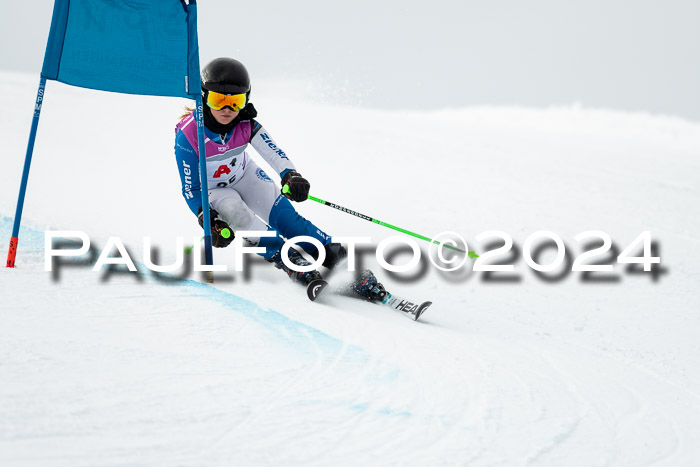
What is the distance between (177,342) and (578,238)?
4273mm

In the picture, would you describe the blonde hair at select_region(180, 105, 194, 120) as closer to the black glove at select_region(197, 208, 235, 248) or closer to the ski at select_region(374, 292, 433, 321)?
the black glove at select_region(197, 208, 235, 248)

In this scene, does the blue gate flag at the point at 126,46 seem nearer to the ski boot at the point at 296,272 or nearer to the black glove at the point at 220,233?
the black glove at the point at 220,233

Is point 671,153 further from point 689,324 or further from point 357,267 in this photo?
point 357,267

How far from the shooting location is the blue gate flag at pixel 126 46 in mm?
3086

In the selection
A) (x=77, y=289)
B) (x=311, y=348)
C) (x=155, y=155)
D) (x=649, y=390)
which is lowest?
(x=649, y=390)

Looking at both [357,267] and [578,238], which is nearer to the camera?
[357,267]

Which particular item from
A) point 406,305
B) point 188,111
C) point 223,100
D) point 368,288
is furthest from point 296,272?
point 188,111

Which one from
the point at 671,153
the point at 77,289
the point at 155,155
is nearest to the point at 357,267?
the point at 77,289

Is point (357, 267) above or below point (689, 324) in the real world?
above

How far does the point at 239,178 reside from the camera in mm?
4121

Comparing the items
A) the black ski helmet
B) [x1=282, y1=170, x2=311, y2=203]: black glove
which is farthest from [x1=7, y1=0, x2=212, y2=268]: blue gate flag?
[x1=282, y1=170, x2=311, y2=203]: black glove

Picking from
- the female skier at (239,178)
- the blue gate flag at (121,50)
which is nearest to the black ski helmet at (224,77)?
the female skier at (239,178)

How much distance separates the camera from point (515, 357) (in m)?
3.04

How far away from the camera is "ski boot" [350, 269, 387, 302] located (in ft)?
12.5
